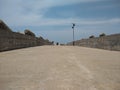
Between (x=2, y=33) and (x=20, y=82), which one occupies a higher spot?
(x=2, y=33)

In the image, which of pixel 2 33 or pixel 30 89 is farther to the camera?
pixel 2 33

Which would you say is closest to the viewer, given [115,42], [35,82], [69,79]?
[35,82]

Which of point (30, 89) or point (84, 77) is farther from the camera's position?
point (84, 77)


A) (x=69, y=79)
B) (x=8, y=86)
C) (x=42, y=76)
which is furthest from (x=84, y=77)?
(x=8, y=86)

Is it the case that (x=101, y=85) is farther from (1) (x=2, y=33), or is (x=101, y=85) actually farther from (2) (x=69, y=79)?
(1) (x=2, y=33)

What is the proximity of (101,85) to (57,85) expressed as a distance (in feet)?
3.22

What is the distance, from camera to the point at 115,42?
15.2 m

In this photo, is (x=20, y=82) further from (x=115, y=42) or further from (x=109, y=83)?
(x=115, y=42)

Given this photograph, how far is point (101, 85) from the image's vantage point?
154 inches

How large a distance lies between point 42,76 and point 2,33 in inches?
367

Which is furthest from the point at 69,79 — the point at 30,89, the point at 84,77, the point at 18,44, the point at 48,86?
the point at 18,44

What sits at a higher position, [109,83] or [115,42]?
[115,42]

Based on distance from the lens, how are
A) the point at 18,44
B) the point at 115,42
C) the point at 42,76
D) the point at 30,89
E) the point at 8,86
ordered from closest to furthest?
the point at 30,89, the point at 8,86, the point at 42,76, the point at 115,42, the point at 18,44

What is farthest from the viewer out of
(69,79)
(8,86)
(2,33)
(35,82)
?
(2,33)
